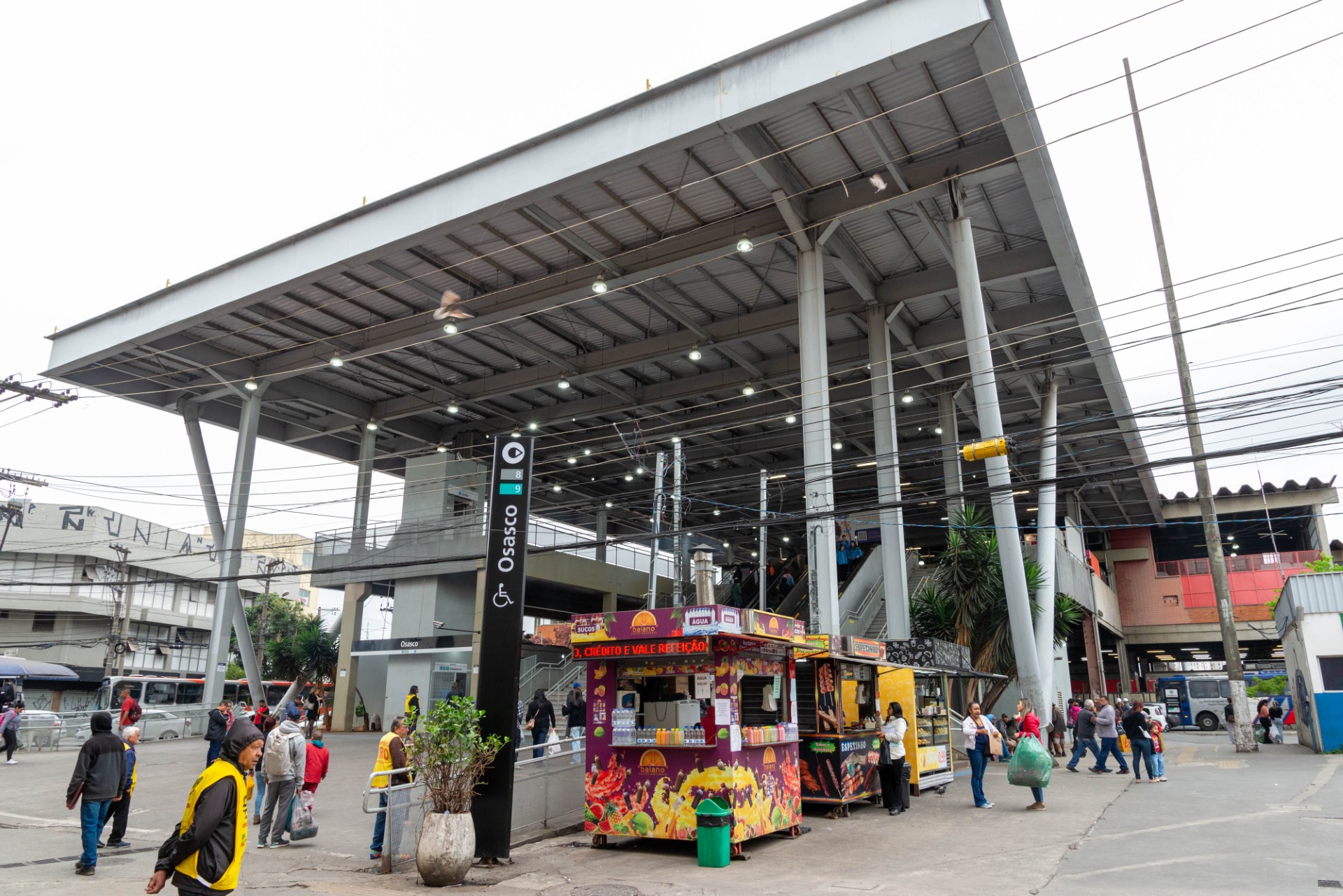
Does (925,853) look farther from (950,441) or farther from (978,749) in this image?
(950,441)

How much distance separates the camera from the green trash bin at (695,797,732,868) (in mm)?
9773

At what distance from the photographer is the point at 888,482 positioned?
22.6m

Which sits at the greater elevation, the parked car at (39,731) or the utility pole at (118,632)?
the utility pole at (118,632)

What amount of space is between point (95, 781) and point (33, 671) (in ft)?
128

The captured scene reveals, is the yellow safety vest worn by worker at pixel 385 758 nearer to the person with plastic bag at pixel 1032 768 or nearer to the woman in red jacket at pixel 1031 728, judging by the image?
the person with plastic bag at pixel 1032 768

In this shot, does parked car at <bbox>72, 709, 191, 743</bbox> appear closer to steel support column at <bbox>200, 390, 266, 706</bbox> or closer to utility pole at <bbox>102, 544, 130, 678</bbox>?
steel support column at <bbox>200, 390, 266, 706</bbox>

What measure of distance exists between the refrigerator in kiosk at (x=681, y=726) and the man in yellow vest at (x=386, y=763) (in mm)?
2332

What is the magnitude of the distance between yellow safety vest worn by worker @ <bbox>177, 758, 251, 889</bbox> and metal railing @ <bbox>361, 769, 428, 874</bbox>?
4.87 m

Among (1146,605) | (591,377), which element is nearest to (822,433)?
(591,377)

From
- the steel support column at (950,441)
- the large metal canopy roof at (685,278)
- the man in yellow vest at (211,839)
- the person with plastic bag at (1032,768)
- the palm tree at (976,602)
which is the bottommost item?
the person with plastic bag at (1032,768)

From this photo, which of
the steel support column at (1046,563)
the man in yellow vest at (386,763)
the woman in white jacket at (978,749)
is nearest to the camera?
the man in yellow vest at (386,763)

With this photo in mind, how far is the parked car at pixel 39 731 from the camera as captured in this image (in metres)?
26.4

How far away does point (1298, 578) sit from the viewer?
894 inches

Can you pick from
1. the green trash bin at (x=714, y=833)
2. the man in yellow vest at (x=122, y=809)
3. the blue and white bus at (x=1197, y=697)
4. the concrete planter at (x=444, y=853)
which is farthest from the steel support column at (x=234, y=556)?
the blue and white bus at (x=1197, y=697)
